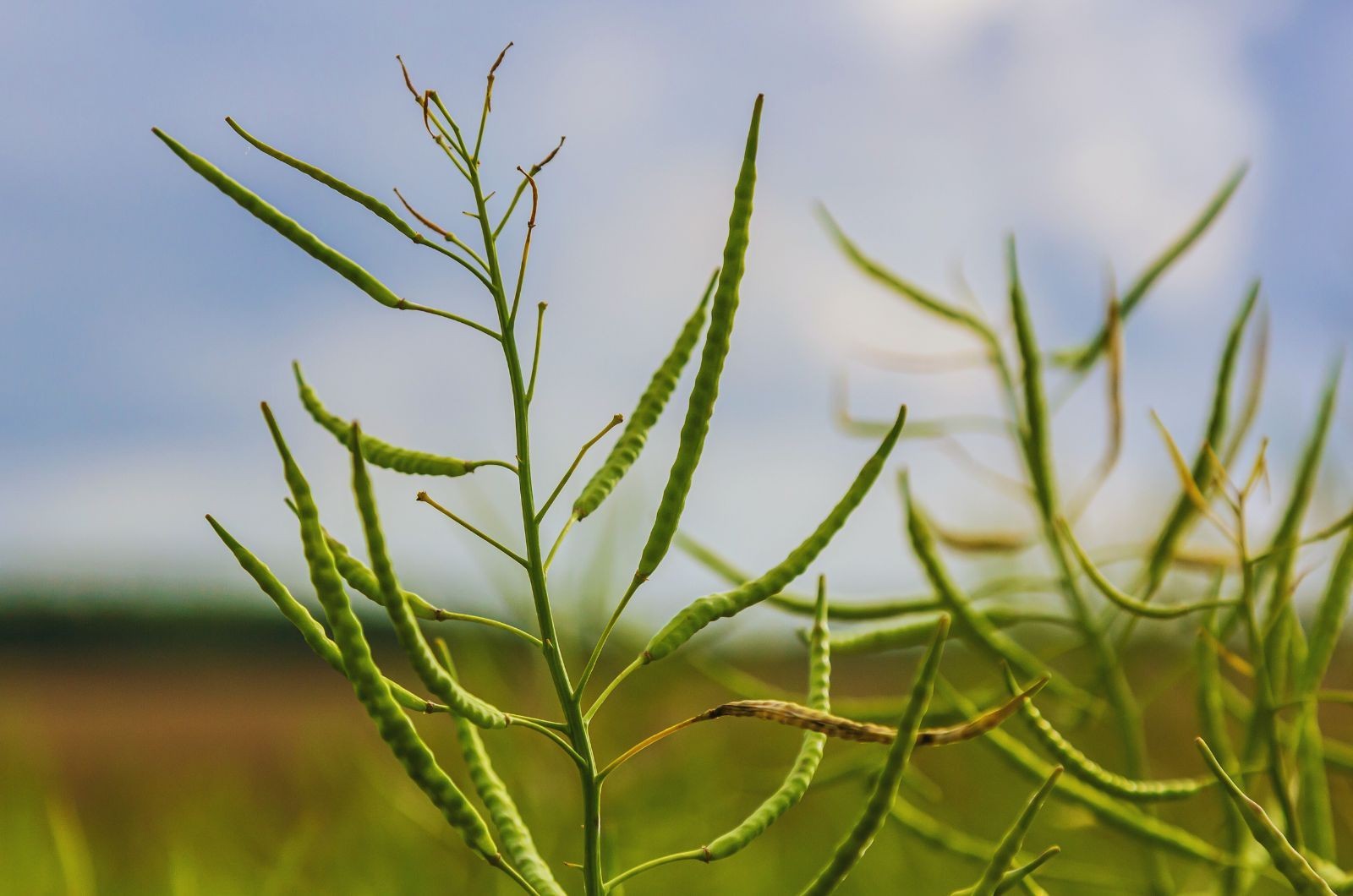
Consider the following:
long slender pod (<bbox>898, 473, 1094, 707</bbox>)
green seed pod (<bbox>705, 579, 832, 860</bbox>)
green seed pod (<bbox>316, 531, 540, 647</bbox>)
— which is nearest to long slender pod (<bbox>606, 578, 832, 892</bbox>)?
green seed pod (<bbox>705, 579, 832, 860</bbox>)

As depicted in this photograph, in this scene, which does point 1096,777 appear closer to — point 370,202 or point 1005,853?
point 1005,853

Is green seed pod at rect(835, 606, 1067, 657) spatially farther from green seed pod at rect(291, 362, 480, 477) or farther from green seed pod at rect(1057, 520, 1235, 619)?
green seed pod at rect(291, 362, 480, 477)

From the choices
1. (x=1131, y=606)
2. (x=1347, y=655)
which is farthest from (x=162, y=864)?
(x=1347, y=655)

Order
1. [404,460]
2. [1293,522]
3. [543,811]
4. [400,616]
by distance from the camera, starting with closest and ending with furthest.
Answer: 1. [400,616]
2. [404,460]
3. [1293,522]
4. [543,811]

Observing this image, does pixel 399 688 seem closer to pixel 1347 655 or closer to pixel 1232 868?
pixel 1232 868

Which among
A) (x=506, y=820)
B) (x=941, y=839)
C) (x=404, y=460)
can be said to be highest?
(x=404, y=460)

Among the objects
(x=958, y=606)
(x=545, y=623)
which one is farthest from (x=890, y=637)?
(x=545, y=623)
